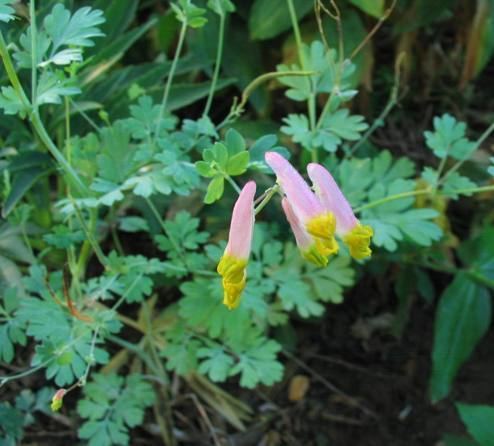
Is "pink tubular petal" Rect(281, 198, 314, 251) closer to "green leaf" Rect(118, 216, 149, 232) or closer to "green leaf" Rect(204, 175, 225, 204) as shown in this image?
"green leaf" Rect(204, 175, 225, 204)

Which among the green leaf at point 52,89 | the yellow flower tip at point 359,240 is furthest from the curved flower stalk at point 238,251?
the green leaf at point 52,89

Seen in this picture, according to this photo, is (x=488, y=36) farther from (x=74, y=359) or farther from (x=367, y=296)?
(x=74, y=359)

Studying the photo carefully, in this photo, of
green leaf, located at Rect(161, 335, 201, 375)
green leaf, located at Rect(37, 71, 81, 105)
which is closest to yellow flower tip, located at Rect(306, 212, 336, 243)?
green leaf, located at Rect(37, 71, 81, 105)

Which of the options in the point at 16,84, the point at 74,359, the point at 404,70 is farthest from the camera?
the point at 404,70

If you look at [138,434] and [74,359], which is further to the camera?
[138,434]

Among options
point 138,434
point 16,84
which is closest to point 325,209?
point 16,84

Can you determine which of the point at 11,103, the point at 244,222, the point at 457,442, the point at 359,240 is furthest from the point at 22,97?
the point at 457,442

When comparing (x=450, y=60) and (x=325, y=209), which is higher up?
(x=325, y=209)

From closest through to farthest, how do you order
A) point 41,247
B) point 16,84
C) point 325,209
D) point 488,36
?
1. point 325,209
2. point 16,84
3. point 41,247
4. point 488,36

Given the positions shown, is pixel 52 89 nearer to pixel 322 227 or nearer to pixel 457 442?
pixel 322 227
